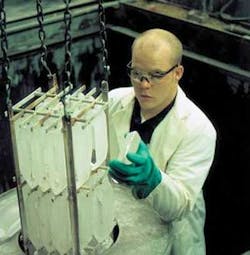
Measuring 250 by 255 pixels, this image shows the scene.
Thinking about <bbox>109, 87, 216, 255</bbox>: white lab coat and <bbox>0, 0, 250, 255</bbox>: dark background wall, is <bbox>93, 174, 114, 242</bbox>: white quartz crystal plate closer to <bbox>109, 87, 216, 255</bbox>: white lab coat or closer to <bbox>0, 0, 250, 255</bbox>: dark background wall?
<bbox>109, 87, 216, 255</bbox>: white lab coat

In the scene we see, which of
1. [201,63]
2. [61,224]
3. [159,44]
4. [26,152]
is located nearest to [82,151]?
[26,152]

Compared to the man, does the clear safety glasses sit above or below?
above

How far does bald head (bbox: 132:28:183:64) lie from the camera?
8.16 feet

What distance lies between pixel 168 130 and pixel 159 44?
0.38m

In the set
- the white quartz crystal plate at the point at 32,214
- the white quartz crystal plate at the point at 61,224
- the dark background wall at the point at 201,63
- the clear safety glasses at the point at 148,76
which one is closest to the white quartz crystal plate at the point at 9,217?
the white quartz crystal plate at the point at 32,214

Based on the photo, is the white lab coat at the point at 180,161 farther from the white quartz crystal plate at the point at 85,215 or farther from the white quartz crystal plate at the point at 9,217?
the white quartz crystal plate at the point at 9,217

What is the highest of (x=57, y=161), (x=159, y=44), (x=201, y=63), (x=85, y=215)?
(x=159, y=44)

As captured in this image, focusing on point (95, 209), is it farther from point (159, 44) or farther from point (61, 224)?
point (159, 44)

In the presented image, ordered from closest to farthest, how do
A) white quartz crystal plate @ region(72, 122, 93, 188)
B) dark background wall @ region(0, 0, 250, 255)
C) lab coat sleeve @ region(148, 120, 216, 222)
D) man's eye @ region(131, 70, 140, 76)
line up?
white quartz crystal plate @ region(72, 122, 93, 188) < lab coat sleeve @ region(148, 120, 216, 222) < man's eye @ region(131, 70, 140, 76) < dark background wall @ region(0, 0, 250, 255)

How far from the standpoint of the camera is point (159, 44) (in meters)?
2.50

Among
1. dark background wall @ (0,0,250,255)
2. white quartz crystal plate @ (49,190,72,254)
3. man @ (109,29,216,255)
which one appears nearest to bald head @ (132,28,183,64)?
man @ (109,29,216,255)

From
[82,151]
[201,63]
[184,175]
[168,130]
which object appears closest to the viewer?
[82,151]

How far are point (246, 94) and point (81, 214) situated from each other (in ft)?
5.76

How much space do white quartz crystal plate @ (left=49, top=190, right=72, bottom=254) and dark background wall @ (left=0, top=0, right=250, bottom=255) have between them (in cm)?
175
